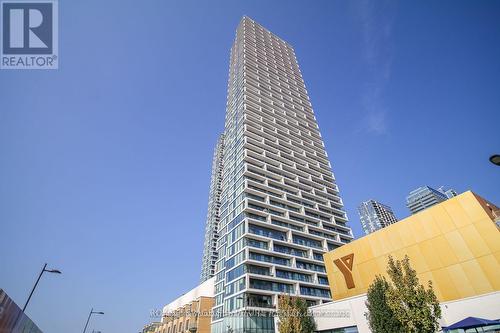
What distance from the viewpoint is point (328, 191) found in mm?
77750

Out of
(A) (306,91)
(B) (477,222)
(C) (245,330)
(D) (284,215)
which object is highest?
(A) (306,91)

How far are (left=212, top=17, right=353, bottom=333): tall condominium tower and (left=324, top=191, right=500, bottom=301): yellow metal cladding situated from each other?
20.8 m

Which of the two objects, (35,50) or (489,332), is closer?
(489,332)

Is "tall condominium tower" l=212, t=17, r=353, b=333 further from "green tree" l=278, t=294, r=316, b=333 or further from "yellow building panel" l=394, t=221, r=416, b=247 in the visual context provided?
"yellow building panel" l=394, t=221, r=416, b=247

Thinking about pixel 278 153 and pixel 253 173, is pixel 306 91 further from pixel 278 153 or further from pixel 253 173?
pixel 253 173

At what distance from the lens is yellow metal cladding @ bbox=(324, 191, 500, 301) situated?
76.5ft

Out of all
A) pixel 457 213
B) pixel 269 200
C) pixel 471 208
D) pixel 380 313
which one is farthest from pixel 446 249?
pixel 269 200

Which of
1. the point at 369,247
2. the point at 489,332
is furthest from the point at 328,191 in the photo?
the point at 489,332

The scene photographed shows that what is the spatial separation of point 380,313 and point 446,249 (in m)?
9.75

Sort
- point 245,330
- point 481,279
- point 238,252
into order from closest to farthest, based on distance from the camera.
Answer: point 481,279
point 245,330
point 238,252

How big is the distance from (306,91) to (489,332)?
9759 centimetres

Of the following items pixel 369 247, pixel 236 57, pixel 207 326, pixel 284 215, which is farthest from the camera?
pixel 236 57

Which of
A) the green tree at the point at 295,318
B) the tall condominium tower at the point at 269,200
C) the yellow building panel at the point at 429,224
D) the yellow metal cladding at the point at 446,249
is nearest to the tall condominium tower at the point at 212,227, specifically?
the tall condominium tower at the point at 269,200

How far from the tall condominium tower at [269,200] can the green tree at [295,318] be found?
14651 millimetres
